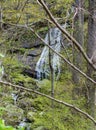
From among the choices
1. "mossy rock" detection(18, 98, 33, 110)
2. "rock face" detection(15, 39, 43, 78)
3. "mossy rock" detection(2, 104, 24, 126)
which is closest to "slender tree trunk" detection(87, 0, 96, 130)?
"mossy rock" detection(18, 98, 33, 110)

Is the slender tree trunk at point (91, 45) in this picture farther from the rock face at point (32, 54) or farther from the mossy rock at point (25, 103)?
the rock face at point (32, 54)

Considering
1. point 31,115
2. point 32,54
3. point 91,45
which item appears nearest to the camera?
point 91,45

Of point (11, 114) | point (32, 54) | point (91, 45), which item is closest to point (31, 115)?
point (11, 114)

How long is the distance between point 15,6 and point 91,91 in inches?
81.7

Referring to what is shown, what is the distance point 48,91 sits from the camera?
668cm

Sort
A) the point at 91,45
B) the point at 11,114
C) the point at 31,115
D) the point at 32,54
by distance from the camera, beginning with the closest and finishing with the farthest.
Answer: the point at 11,114
the point at 91,45
the point at 31,115
the point at 32,54

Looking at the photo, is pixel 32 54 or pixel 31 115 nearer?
pixel 31 115

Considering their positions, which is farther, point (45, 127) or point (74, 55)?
point (74, 55)

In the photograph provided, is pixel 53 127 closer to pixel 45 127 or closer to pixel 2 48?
pixel 45 127

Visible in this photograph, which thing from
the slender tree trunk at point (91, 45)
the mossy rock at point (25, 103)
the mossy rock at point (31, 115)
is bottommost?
the mossy rock at point (31, 115)

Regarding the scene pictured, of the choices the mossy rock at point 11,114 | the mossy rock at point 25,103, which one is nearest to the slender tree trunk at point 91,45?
the mossy rock at point 25,103

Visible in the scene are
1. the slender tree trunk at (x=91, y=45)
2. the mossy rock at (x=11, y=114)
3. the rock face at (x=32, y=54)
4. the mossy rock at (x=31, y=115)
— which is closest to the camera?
the mossy rock at (x=11, y=114)

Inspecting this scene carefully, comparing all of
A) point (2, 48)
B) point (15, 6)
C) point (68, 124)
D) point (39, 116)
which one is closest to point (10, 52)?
point (2, 48)

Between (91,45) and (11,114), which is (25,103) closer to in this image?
(11,114)
